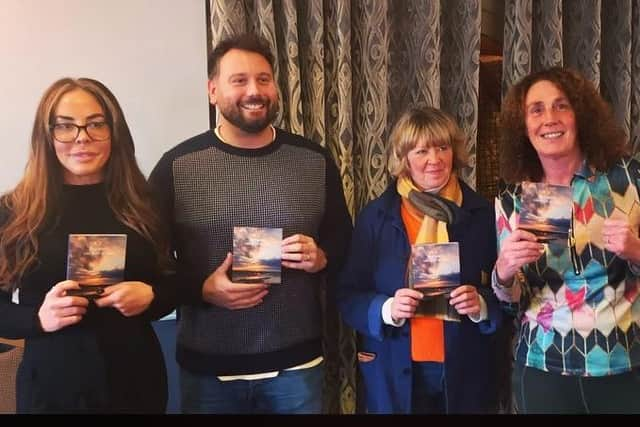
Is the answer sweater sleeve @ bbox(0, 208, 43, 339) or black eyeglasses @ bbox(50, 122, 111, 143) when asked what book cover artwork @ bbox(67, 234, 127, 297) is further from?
black eyeglasses @ bbox(50, 122, 111, 143)

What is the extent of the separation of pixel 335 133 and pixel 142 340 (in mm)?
661

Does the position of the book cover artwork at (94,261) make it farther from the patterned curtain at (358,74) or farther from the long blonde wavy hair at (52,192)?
the patterned curtain at (358,74)

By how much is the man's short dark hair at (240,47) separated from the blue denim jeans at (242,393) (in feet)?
2.33

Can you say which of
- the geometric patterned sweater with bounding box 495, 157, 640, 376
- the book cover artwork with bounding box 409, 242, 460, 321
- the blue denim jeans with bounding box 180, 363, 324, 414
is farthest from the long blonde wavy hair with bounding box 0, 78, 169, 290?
the geometric patterned sweater with bounding box 495, 157, 640, 376

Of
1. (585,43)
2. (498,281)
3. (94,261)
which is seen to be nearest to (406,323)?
(498,281)

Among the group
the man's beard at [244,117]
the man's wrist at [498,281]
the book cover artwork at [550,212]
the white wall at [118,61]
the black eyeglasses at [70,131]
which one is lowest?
the man's wrist at [498,281]

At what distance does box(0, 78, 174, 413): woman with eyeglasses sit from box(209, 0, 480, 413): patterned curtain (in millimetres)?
366

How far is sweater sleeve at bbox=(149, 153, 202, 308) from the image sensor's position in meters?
1.43

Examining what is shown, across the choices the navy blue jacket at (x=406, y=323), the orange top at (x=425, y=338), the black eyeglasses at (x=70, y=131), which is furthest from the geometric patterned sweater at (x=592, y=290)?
the black eyeglasses at (x=70, y=131)

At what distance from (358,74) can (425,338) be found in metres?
0.65

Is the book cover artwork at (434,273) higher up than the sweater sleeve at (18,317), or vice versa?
A: the book cover artwork at (434,273)

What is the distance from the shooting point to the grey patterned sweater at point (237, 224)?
1.43m

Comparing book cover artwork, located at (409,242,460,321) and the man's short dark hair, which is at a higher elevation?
the man's short dark hair
